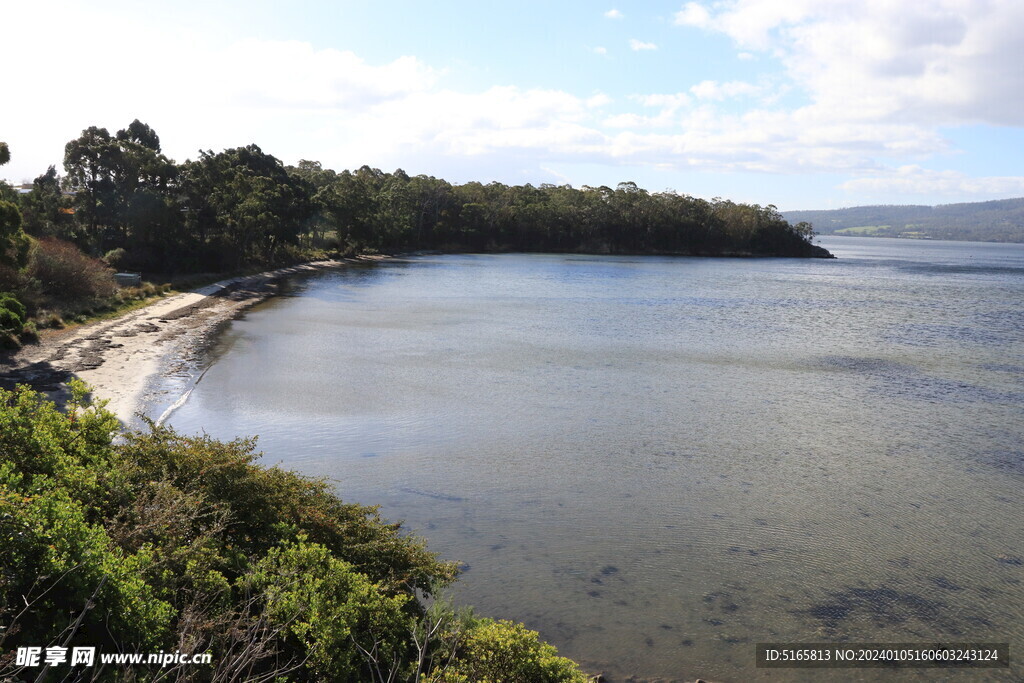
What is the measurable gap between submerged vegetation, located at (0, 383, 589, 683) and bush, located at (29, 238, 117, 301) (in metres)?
→ 28.1

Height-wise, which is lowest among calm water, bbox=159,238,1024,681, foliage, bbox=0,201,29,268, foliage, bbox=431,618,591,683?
calm water, bbox=159,238,1024,681

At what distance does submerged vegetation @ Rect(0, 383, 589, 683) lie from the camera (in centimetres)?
585

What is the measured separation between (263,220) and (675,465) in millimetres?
48619

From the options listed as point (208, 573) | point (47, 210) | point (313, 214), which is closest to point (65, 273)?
point (47, 210)

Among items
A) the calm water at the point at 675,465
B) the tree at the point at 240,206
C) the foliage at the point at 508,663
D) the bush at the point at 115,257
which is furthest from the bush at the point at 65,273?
the foliage at the point at 508,663

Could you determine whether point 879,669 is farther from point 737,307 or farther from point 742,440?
point 737,307

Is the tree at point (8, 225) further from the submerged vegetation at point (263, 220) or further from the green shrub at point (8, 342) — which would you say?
the green shrub at point (8, 342)

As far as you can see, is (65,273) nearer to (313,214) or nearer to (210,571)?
(210,571)

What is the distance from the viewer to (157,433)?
9875 millimetres

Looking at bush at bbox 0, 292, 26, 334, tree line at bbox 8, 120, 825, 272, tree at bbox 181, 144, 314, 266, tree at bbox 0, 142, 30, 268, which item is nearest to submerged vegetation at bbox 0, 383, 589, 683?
tree at bbox 0, 142, 30, 268

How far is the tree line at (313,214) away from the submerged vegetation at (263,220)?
140mm

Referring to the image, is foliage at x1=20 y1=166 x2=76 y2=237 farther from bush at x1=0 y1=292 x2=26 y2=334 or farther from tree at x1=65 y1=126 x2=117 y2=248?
bush at x1=0 y1=292 x2=26 y2=334

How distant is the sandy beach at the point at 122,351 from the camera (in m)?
20.5

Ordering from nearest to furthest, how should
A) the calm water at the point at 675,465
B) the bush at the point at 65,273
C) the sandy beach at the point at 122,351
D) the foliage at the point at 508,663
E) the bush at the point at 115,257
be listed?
the foliage at the point at 508,663, the calm water at the point at 675,465, the sandy beach at the point at 122,351, the bush at the point at 65,273, the bush at the point at 115,257
